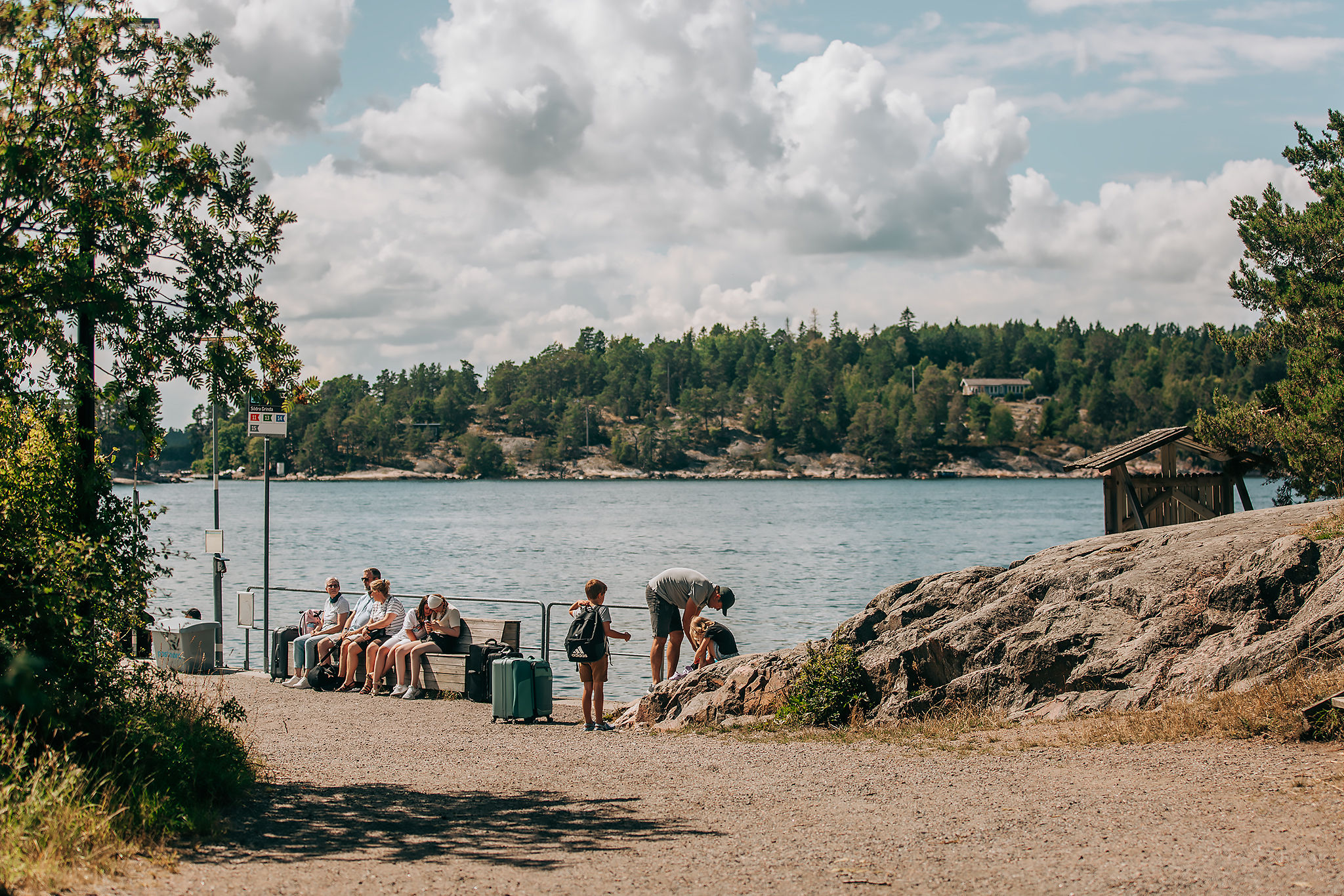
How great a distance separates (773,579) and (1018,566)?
3007 centimetres

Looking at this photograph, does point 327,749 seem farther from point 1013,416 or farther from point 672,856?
point 1013,416

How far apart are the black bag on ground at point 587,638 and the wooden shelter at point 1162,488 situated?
33.7 feet

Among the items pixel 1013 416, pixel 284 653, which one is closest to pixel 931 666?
pixel 284 653

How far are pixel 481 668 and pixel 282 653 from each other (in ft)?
12.2

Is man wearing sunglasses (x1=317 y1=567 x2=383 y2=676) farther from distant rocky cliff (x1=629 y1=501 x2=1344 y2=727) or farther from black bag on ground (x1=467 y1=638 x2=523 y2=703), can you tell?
distant rocky cliff (x1=629 y1=501 x2=1344 y2=727)

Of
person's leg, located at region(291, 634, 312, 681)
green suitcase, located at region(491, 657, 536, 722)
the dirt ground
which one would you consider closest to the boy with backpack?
green suitcase, located at region(491, 657, 536, 722)

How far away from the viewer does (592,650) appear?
12305 millimetres

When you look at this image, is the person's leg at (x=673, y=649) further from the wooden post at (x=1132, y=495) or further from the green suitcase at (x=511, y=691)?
the wooden post at (x=1132, y=495)

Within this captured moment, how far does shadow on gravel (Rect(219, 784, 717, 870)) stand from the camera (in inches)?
274

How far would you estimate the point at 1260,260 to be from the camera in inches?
1083

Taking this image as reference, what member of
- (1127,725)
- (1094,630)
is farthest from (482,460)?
(1127,725)

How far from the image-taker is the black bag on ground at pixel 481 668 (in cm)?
1402

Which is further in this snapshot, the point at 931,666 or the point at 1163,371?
the point at 1163,371

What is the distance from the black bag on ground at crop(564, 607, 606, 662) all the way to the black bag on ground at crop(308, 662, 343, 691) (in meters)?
4.49
